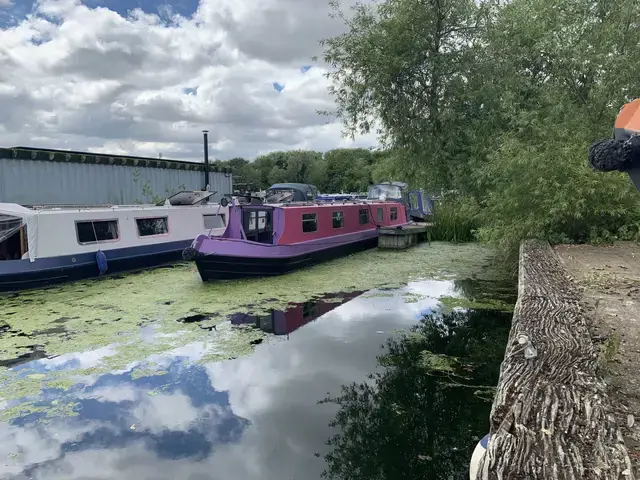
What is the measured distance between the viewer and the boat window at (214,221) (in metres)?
13.1

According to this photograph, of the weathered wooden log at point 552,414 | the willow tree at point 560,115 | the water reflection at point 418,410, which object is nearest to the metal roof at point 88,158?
the willow tree at point 560,115

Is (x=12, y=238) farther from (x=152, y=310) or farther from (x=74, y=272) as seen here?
(x=152, y=310)

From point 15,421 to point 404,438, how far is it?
326cm

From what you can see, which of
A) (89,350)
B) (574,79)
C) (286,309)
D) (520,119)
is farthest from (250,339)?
(574,79)

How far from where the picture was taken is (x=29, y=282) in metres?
8.78

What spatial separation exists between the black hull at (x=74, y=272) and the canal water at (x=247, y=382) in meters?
0.41

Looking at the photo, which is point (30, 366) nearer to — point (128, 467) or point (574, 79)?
point (128, 467)

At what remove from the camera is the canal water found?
368 centimetres

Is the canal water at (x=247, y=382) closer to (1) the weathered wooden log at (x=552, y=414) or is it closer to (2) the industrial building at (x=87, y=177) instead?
(1) the weathered wooden log at (x=552, y=414)

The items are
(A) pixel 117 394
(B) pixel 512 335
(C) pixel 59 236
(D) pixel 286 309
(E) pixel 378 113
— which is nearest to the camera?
(B) pixel 512 335

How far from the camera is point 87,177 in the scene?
723 inches

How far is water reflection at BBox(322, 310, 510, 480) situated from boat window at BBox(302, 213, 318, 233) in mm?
5534

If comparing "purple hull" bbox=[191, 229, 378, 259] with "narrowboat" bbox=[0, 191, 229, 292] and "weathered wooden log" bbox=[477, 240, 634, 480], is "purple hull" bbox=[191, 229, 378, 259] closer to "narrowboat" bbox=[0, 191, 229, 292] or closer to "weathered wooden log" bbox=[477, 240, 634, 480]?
"narrowboat" bbox=[0, 191, 229, 292]

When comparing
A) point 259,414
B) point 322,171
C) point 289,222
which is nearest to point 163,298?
point 289,222
